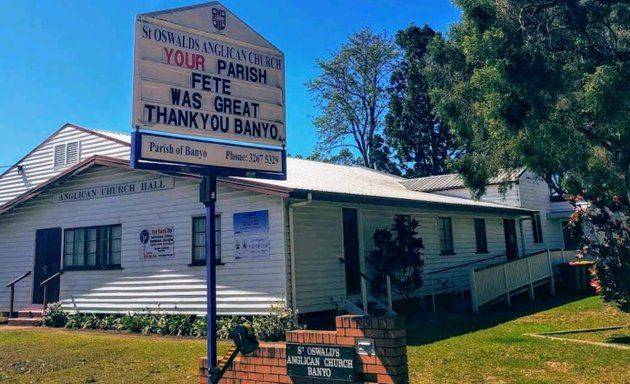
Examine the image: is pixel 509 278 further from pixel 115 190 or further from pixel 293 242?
pixel 115 190

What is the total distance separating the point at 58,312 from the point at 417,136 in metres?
31.2

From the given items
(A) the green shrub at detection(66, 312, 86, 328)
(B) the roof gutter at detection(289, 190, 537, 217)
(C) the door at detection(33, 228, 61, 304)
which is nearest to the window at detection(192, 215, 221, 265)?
(B) the roof gutter at detection(289, 190, 537, 217)

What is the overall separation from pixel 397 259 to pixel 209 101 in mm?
9313

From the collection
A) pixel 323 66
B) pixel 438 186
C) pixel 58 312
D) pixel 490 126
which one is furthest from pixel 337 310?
pixel 323 66

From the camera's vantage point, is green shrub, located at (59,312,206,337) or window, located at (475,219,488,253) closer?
green shrub, located at (59,312,206,337)

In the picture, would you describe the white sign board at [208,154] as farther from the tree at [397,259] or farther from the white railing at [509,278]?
the white railing at [509,278]

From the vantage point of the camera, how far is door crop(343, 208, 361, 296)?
14219mm

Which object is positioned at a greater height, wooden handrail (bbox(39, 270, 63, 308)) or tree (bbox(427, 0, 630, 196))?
tree (bbox(427, 0, 630, 196))

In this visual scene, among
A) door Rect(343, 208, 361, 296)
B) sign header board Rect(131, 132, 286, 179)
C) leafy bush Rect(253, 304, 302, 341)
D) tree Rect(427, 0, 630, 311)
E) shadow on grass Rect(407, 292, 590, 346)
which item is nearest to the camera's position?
sign header board Rect(131, 132, 286, 179)

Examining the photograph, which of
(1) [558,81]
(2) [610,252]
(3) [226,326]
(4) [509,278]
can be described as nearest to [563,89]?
(1) [558,81]

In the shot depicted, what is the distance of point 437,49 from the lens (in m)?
15.7

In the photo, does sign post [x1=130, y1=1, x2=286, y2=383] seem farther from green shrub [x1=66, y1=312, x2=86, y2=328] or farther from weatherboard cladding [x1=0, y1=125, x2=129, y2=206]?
weatherboard cladding [x1=0, y1=125, x2=129, y2=206]

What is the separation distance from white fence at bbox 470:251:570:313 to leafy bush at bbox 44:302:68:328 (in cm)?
1190

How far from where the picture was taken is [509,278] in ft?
56.2
